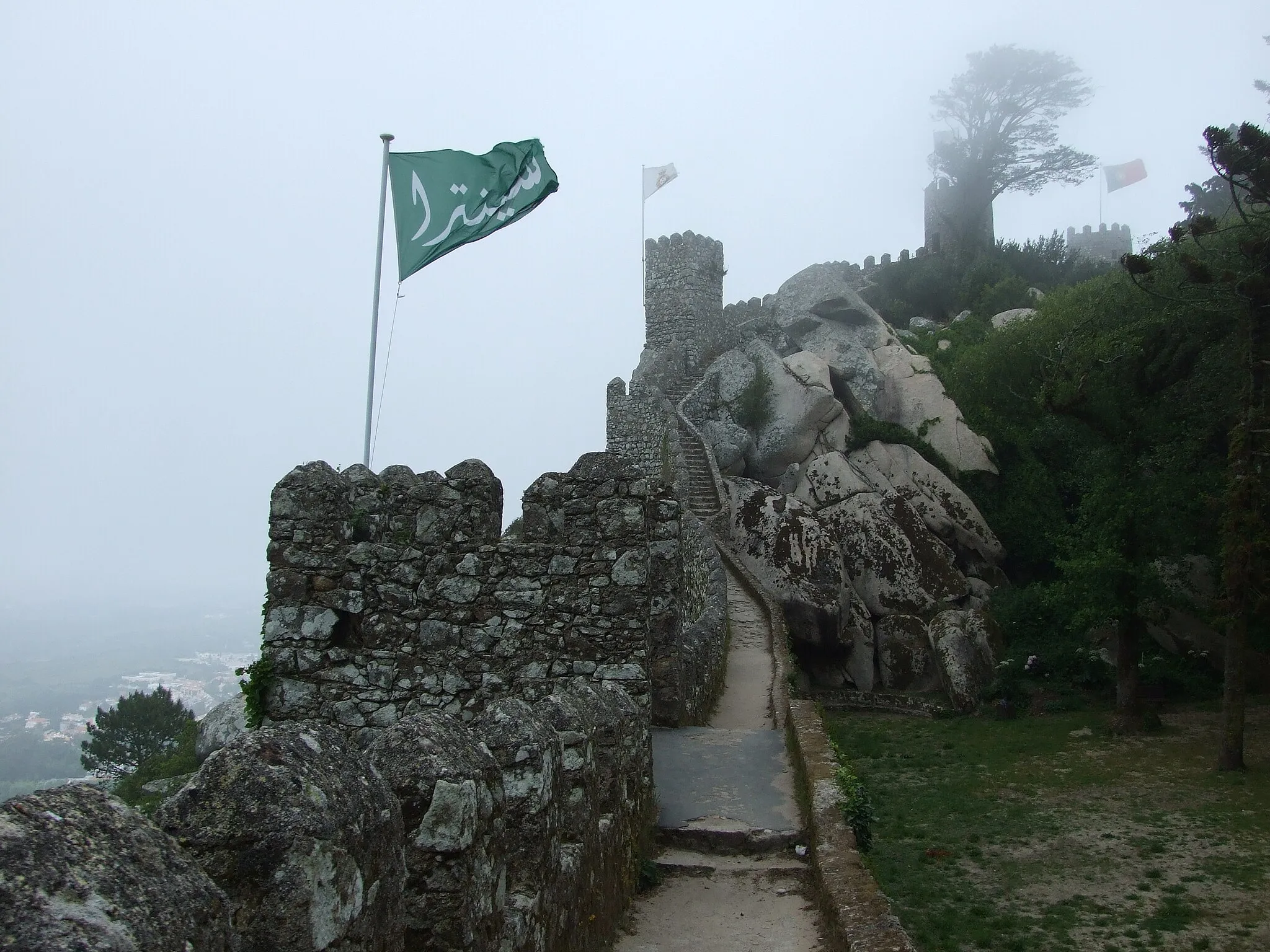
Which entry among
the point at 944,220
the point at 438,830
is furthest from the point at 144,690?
the point at 944,220

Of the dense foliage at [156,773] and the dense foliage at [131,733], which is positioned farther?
the dense foliage at [131,733]

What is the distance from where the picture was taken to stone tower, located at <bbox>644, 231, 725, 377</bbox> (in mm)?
40312

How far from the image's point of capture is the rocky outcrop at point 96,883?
1.61m

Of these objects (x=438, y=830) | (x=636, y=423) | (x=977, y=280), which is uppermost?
(x=977, y=280)

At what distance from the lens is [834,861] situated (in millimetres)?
6555

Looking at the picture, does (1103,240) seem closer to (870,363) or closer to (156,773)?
(870,363)

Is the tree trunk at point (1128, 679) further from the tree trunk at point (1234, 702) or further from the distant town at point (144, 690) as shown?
the distant town at point (144, 690)

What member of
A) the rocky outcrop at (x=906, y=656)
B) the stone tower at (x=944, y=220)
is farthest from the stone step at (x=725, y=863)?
the stone tower at (x=944, y=220)

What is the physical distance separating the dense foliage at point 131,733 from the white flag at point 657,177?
27600 millimetres

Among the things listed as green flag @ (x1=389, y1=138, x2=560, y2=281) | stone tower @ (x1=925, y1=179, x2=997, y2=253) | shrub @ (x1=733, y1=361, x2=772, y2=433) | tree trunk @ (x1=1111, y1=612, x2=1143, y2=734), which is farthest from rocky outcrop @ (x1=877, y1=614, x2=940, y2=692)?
stone tower @ (x1=925, y1=179, x2=997, y2=253)

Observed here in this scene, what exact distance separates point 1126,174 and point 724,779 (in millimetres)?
64384

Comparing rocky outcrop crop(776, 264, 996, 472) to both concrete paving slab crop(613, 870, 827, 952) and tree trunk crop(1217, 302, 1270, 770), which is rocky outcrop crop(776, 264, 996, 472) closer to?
tree trunk crop(1217, 302, 1270, 770)

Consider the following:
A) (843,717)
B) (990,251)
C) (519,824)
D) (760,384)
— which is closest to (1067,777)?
(843,717)

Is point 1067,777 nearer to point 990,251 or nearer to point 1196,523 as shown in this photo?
point 1196,523
